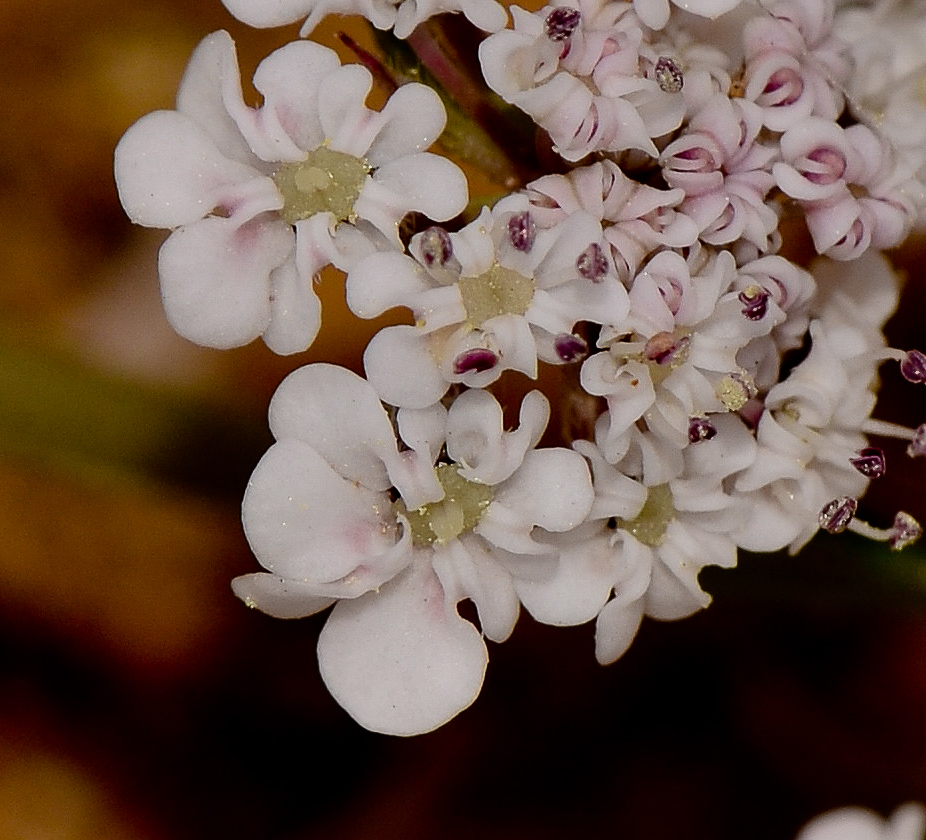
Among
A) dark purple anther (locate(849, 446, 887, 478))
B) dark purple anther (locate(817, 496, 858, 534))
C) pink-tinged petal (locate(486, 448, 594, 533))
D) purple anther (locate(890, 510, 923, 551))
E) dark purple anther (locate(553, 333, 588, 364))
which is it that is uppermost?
dark purple anther (locate(553, 333, 588, 364))

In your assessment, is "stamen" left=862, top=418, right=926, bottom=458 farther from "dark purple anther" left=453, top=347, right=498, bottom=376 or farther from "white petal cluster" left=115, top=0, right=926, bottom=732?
"dark purple anther" left=453, top=347, right=498, bottom=376

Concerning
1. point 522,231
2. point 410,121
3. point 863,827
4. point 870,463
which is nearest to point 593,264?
point 522,231

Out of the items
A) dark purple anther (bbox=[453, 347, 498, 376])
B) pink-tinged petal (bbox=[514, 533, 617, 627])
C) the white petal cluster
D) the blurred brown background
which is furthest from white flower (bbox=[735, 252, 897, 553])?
the blurred brown background

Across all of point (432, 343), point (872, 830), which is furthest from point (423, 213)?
point (872, 830)

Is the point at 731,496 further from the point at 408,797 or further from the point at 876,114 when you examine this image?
the point at 408,797

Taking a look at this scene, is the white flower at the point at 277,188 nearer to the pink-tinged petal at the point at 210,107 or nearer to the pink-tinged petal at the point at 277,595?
the pink-tinged petal at the point at 210,107

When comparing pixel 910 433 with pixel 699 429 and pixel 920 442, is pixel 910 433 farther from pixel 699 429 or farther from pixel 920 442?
pixel 699 429
